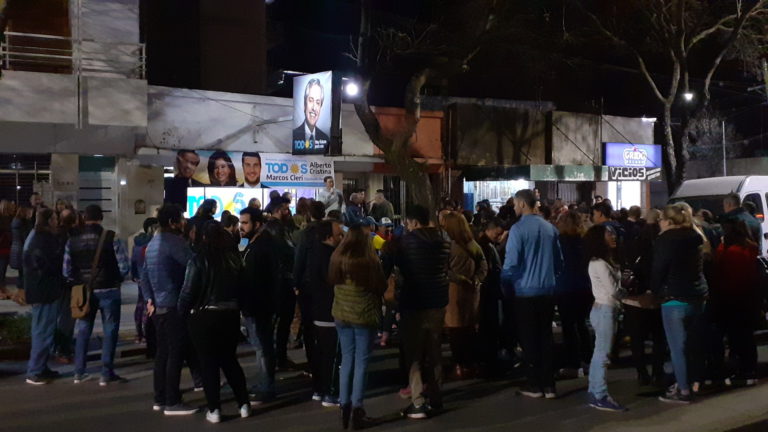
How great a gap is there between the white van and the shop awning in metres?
5.70

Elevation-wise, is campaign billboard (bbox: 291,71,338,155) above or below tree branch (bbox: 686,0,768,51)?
below

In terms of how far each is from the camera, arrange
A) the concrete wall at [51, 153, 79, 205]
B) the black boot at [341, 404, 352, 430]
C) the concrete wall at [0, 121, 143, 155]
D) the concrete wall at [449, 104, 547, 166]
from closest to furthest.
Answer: the black boot at [341, 404, 352, 430], the concrete wall at [0, 121, 143, 155], the concrete wall at [51, 153, 79, 205], the concrete wall at [449, 104, 547, 166]

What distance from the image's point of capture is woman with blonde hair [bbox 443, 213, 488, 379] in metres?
8.29

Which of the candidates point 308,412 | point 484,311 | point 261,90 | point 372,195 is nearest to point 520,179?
point 372,195

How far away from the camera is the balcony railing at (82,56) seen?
1578cm

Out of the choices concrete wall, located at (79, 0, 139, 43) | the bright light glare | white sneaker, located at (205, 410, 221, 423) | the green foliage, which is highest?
concrete wall, located at (79, 0, 139, 43)

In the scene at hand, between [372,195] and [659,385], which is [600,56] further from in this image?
[659,385]

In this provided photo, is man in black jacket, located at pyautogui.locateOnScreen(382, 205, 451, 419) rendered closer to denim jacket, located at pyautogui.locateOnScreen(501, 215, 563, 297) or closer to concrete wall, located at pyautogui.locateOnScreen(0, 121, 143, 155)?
denim jacket, located at pyautogui.locateOnScreen(501, 215, 563, 297)

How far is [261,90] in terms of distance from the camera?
23.0 metres

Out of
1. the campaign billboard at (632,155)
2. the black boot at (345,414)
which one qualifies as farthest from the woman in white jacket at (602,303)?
the campaign billboard at (632,155)

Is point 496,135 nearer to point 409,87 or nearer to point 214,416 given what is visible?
point 409,87

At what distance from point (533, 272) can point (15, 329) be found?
6.96 m

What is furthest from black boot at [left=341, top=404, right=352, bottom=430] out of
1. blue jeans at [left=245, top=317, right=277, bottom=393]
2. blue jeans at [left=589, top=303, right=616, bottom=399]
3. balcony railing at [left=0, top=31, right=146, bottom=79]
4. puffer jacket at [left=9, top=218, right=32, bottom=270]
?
balcony railing at [left=0, top=31, right=146, bottom=79]

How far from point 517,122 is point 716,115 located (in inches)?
1146
